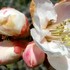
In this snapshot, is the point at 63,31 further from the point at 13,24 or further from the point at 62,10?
the point at 13,24

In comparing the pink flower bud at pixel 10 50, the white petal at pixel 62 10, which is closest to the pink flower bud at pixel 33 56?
the pink flower bud at pixel 10 50

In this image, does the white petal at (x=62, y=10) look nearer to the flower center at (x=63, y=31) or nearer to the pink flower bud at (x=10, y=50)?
the flower center at (x=63, y=31)

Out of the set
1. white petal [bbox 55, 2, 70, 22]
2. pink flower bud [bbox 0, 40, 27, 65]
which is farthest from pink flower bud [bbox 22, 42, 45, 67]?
white petal [bbox 55, 2, 70, 22]

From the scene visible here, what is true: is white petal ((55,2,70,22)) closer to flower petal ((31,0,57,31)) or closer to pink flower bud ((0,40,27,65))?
flower petal ((31,0,57,31))

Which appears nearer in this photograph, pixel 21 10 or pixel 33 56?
pixel 33 56

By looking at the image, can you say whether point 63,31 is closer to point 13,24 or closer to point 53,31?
point 53,31

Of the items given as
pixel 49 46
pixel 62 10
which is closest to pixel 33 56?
pixel 49 46

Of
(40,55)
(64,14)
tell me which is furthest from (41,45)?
(64,14)
